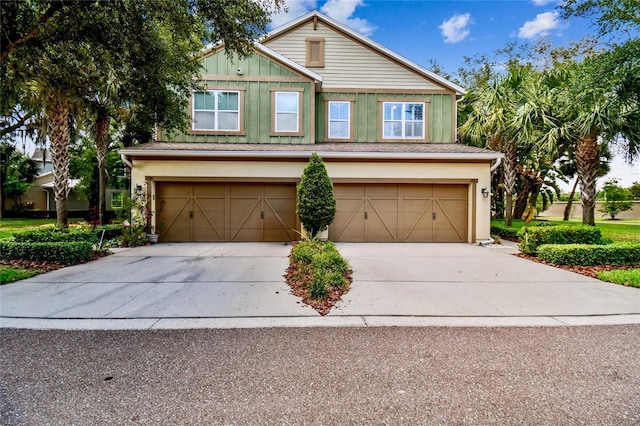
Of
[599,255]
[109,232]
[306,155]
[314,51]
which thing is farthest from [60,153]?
[599,255]

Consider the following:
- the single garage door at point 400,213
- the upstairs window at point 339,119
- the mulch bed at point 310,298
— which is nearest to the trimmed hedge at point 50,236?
the mulch bed at point 310,298

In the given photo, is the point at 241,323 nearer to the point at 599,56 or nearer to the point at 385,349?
the point at 385,349

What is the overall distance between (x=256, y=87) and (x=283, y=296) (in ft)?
29.7

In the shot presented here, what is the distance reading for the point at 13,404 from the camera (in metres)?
2.47

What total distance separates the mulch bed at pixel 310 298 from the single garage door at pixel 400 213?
16.1ft

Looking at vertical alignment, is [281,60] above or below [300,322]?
above

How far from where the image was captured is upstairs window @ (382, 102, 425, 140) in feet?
41.4

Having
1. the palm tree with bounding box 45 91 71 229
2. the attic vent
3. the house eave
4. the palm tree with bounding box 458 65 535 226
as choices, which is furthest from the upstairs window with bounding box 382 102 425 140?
the palm tree with bounding box 45 91 71 229

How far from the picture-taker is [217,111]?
11.7 metres

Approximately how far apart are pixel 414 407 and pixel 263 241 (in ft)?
29.8

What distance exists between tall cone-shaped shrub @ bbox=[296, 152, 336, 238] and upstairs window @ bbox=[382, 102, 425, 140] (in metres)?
4.44

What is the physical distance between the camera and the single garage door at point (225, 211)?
11.0 m

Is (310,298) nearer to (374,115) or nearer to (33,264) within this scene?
(33,264)

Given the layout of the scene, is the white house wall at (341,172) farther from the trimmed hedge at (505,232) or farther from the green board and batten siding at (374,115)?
the green board and batten siding at (374,115)
